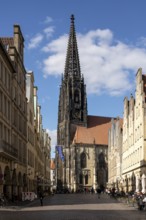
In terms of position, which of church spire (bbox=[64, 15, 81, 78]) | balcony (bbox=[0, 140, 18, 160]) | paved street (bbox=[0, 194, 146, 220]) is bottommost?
paved street (bbox=[0, 194, 146, 220])

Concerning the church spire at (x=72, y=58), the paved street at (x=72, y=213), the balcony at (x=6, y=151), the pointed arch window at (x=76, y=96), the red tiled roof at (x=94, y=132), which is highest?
the church spire at (x=72, y=58)

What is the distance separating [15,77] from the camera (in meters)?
50.1

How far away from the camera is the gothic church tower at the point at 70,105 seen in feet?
485

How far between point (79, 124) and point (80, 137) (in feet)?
21.0

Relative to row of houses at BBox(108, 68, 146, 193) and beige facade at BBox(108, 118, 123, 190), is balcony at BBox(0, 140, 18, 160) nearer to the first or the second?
row of houses at BBox(108, 68, 146, 193)

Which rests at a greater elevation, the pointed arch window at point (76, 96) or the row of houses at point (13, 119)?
the pointed arch window at point (76, 96)

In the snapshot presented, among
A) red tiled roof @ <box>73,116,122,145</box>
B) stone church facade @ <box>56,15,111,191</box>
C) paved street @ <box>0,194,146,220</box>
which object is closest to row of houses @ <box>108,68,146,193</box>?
paved street @ <box>0,194,146,220</box>

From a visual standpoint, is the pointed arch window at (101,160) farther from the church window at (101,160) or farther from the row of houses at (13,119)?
the row of houses at (13,119)

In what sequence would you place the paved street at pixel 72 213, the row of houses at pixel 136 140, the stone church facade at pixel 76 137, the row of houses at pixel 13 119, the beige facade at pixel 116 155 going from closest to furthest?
the paved street at pixel 72 213 → the row of houses at pixel 13 119 → the row of houses at pixel 136 140 → the beige facade at pixel 116 155 → the stone church facade at pixel 76 137

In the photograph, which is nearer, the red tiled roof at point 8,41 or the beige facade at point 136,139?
the red tiled roof at point 8,41

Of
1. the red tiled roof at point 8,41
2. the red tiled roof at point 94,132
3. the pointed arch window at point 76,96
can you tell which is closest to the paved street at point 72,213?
the red tiled roof at point 8,41

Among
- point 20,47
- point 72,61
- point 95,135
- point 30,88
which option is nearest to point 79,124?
point 95,135

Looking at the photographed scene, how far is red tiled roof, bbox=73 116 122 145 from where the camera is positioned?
491 feet

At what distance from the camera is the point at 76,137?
148 metres
